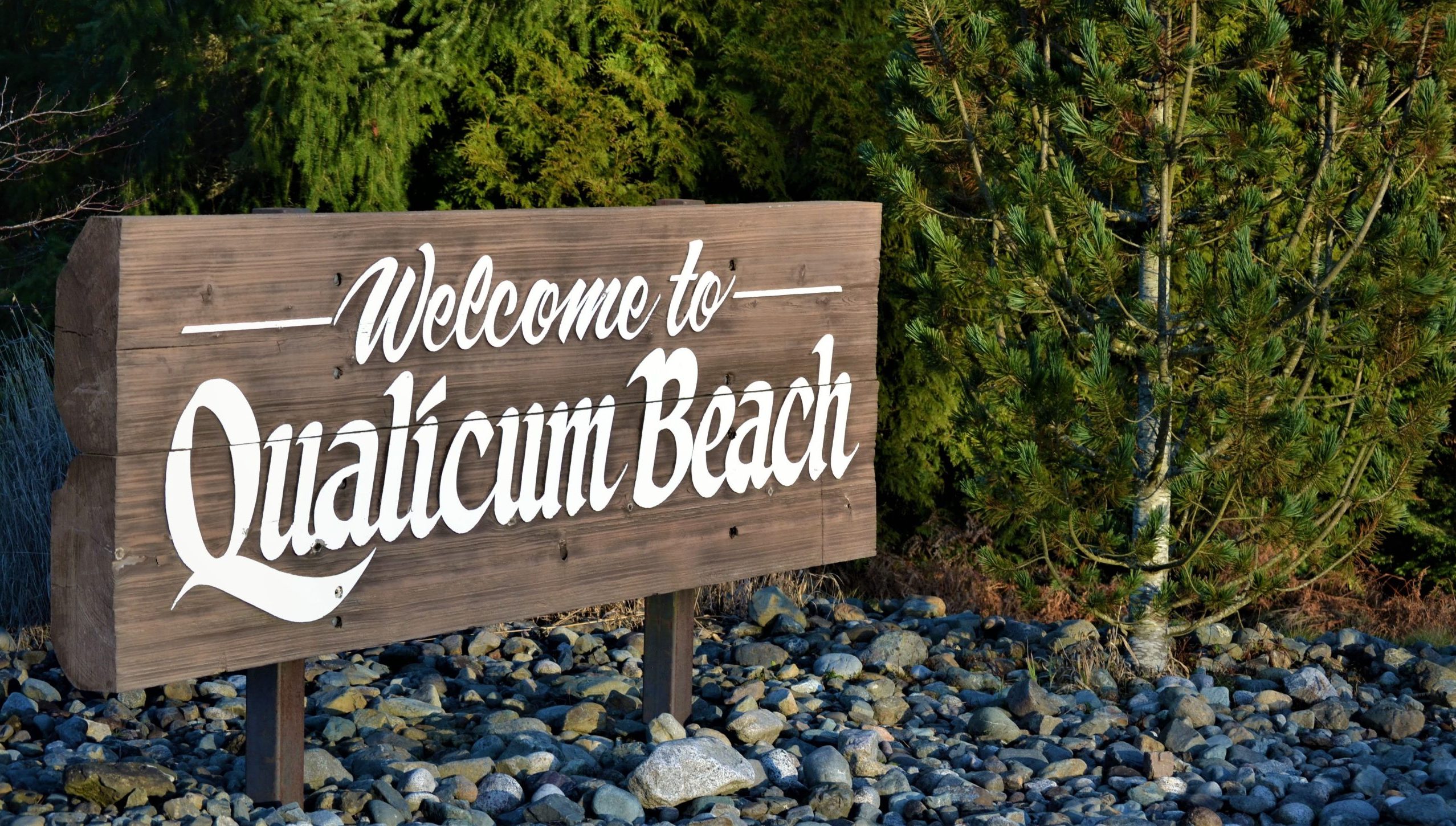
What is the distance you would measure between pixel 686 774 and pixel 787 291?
5.22ft

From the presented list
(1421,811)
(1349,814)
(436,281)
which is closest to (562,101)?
(436,281)

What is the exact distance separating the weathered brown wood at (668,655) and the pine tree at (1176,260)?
1.29 m

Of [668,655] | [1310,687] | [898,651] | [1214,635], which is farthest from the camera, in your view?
[1214,635]

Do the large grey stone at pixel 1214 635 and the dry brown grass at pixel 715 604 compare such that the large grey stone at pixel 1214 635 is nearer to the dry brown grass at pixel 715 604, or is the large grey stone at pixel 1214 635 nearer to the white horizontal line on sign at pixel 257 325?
the dry brown grass at pixel 715 604

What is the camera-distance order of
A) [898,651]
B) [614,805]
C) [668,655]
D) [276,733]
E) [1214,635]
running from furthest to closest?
[1214,635], [898,651], [668,655], [614,805], [276,733]

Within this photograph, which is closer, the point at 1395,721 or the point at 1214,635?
the point at 1395,721

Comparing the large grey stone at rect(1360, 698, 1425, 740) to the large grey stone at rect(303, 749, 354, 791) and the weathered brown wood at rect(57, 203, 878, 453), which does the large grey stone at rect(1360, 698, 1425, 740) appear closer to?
the weathered brown wood at rect(57, 203, 878, 453)

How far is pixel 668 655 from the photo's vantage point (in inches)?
197

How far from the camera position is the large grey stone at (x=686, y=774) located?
14.4 feet

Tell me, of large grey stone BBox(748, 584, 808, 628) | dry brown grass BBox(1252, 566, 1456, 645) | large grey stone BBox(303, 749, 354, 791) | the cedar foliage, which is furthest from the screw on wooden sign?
dry brown grass BBox(1252, 566, 1456, 645)

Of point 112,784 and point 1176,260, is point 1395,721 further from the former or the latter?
point 112,784

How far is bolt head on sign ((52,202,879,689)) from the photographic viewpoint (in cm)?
361

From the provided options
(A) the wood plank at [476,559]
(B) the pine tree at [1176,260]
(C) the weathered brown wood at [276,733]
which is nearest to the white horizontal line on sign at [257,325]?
(A) the wood plank at [476,559]

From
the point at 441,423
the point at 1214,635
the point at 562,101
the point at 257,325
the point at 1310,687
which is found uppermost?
the point at 562,101
